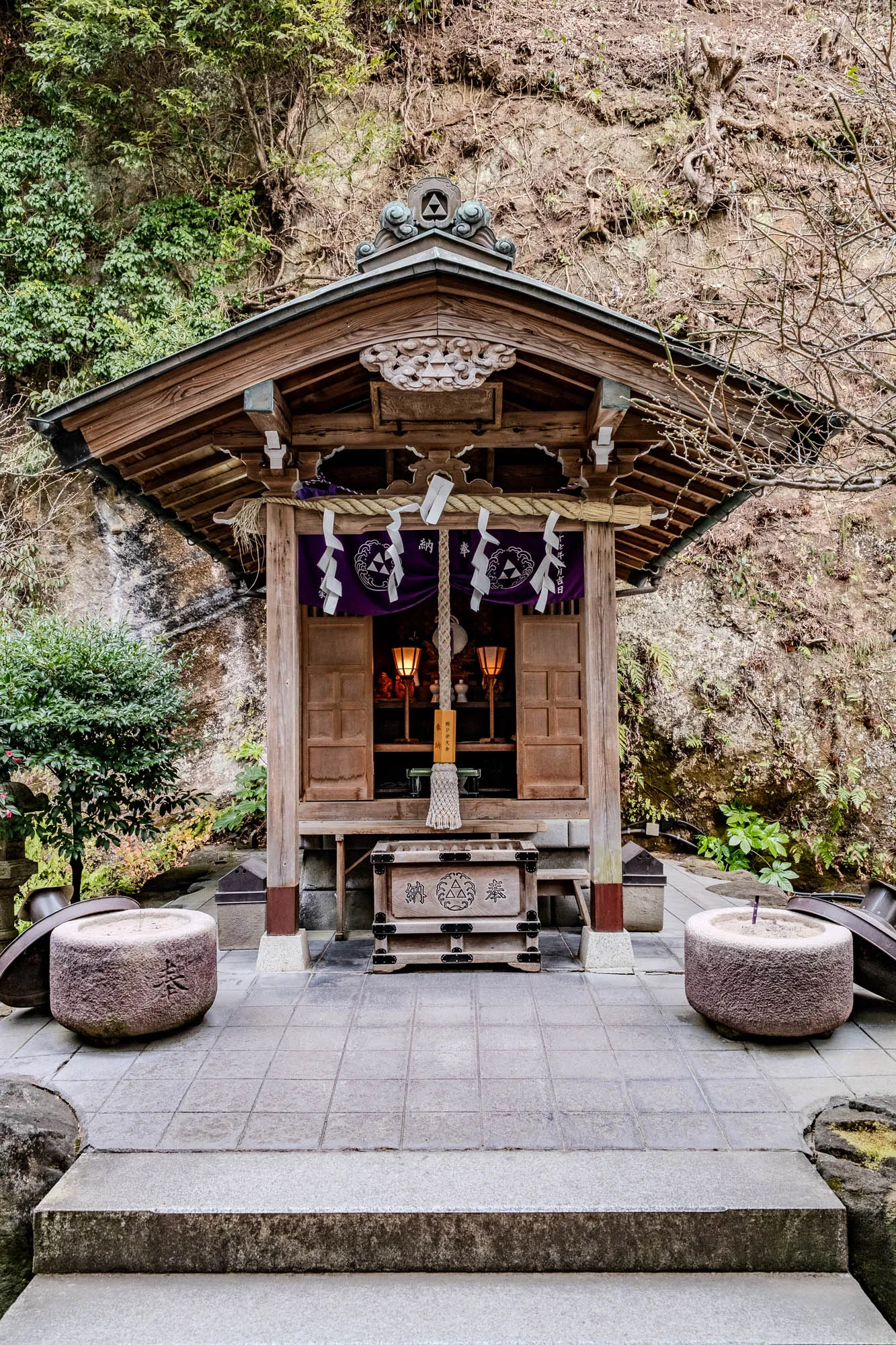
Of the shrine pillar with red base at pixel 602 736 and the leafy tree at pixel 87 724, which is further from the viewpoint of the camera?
the leafy tree at pixel 87 724

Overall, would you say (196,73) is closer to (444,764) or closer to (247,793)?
(247,793)

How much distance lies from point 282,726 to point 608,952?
3342 millimetres

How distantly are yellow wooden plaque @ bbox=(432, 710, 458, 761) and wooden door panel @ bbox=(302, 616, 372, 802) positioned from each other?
898 mm

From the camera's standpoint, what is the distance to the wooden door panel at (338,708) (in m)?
7.46

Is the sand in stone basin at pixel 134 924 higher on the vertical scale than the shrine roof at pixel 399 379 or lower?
lower

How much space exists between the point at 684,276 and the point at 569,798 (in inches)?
494

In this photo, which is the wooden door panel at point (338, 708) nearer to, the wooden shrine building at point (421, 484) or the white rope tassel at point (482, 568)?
the wooden shrine building at point (421, 484)

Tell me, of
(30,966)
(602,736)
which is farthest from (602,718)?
(30,966)

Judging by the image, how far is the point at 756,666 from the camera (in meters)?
13.6

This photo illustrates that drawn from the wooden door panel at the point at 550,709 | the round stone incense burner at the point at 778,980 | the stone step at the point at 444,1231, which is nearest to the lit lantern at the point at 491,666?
the wooden door panel at the point at 550,709

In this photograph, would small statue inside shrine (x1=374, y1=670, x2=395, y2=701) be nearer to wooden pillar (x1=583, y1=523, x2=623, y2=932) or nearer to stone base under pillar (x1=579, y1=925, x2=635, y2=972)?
wooden pillar (x1=583, y1=523, x2=623, y2=932)

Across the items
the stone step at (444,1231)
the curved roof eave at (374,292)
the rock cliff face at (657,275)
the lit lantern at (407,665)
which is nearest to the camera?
the stone step at (444,1231)

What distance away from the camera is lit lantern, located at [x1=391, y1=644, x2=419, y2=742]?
26.4ft

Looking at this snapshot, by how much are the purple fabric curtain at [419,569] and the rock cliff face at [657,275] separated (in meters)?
6.71
